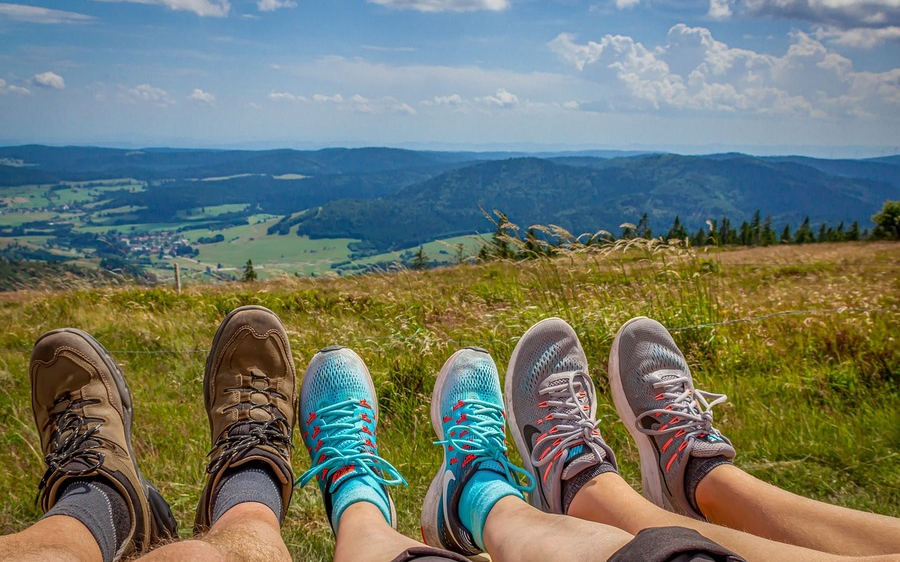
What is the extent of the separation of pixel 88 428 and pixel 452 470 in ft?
4.81

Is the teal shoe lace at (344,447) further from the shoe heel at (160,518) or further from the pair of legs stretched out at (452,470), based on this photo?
the shoe heel at (160,518)

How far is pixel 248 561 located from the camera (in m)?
1.56

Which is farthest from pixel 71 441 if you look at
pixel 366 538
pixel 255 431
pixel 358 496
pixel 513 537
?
pixel 513 537

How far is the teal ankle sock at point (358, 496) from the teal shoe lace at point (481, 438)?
0.29 m

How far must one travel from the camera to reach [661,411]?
94.6 inches

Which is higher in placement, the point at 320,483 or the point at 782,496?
the point at 782,496

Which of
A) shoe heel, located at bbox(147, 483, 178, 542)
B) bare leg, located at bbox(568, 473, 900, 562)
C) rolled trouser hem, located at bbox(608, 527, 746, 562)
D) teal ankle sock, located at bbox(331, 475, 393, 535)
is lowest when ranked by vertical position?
shoe heel, located at bbox(147, 483, 178, 542)

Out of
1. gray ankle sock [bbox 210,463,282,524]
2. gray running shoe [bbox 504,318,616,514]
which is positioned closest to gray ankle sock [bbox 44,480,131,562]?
gray ankle sock [bbox 210,463,282,524]

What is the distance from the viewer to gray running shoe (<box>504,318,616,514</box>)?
2.20 meters

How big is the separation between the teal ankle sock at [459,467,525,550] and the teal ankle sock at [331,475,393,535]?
281 millimetres

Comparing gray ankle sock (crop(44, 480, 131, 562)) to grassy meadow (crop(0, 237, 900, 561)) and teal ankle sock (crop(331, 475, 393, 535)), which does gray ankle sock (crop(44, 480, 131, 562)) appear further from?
teal ankle sock (crop(331, 475, 393, 535))

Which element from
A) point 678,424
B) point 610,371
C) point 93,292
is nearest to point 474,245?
point 610,371

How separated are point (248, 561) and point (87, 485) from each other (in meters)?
0.96

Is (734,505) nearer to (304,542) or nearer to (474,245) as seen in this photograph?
(304,542)
